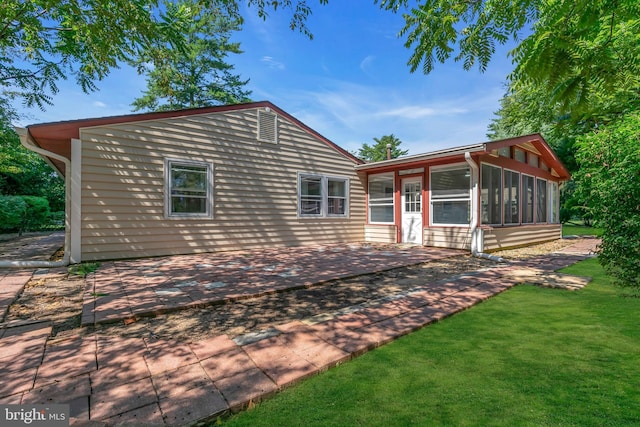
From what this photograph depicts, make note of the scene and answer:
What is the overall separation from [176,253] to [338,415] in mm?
6701

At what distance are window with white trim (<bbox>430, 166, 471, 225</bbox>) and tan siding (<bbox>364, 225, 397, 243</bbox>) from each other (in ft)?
5.20

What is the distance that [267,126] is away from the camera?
28.7 feet

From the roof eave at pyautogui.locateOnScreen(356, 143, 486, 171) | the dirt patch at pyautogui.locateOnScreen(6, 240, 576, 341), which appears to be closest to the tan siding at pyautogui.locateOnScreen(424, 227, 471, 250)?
the roof eave at pyautogui.locateOnScreen(356, 143, 486, 171)

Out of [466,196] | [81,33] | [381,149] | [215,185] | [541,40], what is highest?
[381,149]

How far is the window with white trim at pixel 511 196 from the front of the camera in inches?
349

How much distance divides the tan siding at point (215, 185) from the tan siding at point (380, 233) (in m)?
0.71

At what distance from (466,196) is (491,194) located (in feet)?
2.79

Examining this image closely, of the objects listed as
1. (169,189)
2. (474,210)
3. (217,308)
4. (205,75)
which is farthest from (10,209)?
(474,210)

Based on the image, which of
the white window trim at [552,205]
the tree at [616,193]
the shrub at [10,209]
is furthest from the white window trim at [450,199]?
the shrub at [10,209]

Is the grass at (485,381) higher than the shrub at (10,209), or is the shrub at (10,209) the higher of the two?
the shrub at (10,209)

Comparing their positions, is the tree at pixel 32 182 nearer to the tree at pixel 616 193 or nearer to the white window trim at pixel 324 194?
the white window trim at pixel 324 194

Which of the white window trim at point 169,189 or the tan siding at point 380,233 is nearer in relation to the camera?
the white window trim at point 169,189

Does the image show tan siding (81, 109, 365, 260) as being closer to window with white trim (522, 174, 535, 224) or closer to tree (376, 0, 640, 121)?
window with white trim (522, 174, 535, 224)

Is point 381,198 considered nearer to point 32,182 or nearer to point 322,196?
point 322,196
